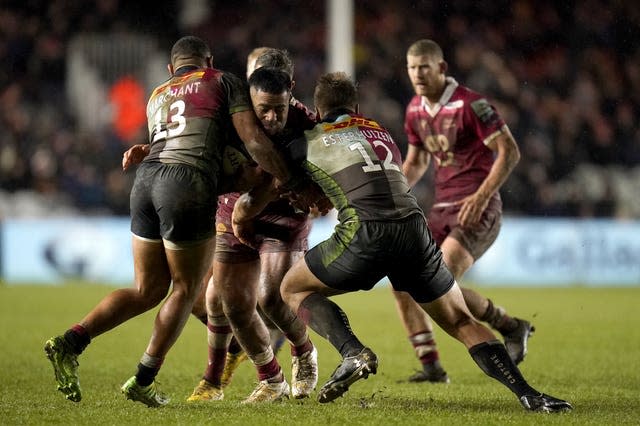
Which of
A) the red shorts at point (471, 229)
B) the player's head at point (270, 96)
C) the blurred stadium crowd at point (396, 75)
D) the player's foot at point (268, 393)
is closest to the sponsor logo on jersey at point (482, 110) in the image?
the red shorts at point (471, 229)

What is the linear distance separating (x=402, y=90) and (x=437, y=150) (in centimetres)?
1275

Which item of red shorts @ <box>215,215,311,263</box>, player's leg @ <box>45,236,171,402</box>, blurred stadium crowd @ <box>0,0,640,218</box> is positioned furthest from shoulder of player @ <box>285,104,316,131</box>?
blurred stadium crowd @ <box>0,0,640,218</box>

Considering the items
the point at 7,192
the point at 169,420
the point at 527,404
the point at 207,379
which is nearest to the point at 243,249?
the point at 207,379

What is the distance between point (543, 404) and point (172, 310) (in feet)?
7.04

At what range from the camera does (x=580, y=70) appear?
22.3 metres

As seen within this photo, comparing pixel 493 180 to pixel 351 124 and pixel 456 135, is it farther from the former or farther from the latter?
pixel 351 124

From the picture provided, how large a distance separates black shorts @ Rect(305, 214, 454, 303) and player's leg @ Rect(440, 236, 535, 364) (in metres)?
2.00

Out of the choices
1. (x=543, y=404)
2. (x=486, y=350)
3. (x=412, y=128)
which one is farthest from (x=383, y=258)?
(x=412, y=128)

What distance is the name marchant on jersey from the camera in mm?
6281

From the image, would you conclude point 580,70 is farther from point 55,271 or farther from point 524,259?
point 55,271

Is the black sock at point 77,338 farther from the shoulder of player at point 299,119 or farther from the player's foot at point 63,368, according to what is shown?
the shoulder of player at point 299,119

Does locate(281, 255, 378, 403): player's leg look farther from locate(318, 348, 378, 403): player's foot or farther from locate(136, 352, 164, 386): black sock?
locate(136, 352, 164, 386): black sock

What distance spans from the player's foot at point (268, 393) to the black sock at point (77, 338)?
1.11 m

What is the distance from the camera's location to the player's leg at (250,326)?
6.75 meters
